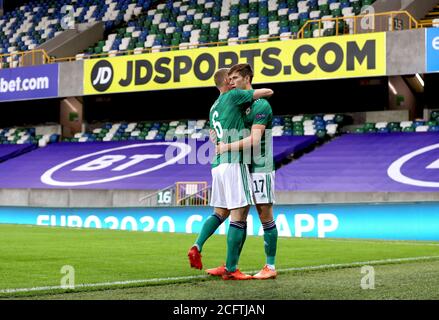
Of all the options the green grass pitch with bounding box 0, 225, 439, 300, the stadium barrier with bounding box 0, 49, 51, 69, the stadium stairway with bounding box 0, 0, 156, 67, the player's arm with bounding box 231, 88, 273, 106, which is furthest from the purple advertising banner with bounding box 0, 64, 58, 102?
the player's arm with bounding box 231, 88, 273, 106

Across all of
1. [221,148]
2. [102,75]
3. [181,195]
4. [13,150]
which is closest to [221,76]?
[221,148]

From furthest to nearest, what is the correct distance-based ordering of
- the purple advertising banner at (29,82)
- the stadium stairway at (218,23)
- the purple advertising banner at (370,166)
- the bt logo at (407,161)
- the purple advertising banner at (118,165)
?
the purple advertising banner at (29,82) → the stadium stairway at (218,23) → the purple advertising banner at (118,165) → the purple advertising banner at (370,166) → the bt logo at (407,161)

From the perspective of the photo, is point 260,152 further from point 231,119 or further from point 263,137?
point 231,119

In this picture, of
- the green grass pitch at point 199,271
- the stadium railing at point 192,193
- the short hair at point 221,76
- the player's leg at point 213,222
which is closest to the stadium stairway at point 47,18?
the stadium railing at point 192,193

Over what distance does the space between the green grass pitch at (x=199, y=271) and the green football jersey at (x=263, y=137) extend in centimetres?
100

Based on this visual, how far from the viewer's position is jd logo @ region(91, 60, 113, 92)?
2744cm

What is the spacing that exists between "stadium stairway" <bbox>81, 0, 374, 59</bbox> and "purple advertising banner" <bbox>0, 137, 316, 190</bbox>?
324cm

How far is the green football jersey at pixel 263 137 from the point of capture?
7.09m

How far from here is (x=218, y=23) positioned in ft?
93.6

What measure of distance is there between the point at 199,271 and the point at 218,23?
21.6m

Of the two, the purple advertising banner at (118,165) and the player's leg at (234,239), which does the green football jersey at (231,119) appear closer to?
the player's leg at (234,239)

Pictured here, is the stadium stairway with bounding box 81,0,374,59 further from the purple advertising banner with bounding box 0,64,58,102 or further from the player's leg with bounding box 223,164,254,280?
the player's leg with bounding box 223,164,254,280
